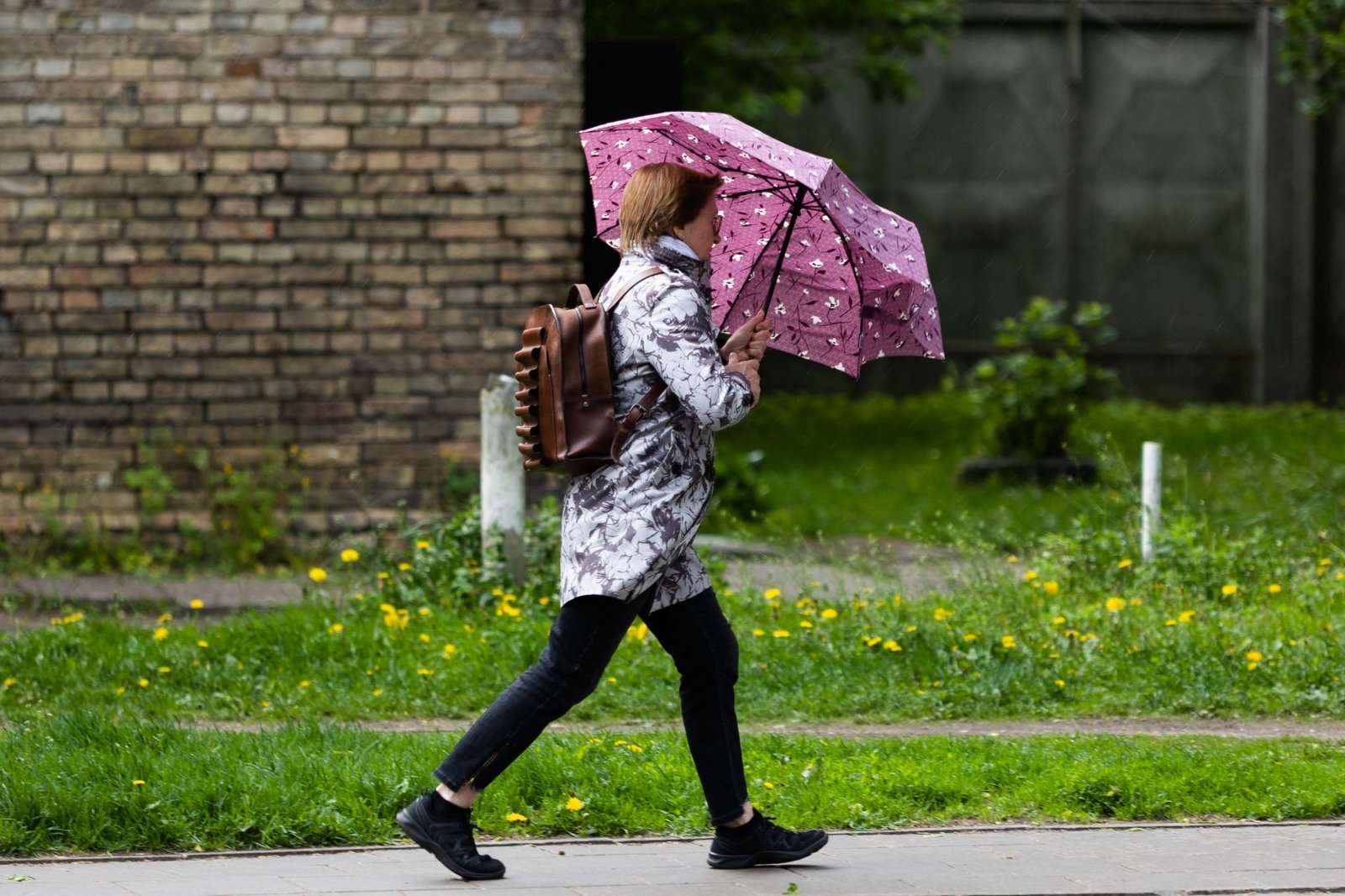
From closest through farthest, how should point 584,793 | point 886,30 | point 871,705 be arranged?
point 584,793
point 871,705
point 886,30

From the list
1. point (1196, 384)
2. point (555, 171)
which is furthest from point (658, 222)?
point (1196, 384)

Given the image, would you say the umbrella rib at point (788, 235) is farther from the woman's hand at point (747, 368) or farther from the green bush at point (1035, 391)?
the green bush at point (1035, 391)

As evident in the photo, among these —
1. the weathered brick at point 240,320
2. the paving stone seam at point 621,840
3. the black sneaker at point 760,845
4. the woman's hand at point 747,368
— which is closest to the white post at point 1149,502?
the paving stone seam at point 621,840

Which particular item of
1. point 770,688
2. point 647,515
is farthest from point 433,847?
point 770,688

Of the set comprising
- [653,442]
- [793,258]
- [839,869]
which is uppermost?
[793,258]

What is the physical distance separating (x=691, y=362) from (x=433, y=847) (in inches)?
50.1

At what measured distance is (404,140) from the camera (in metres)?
9.40

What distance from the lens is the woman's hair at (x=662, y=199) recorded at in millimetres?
3973

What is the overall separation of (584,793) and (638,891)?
0.75 m

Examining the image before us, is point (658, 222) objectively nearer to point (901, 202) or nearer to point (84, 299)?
point (84, 299)

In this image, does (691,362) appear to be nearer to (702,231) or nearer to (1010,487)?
(702,231)

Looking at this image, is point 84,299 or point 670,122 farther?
point 84,299

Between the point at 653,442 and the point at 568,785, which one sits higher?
the point at 653,442

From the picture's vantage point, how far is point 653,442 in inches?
153
